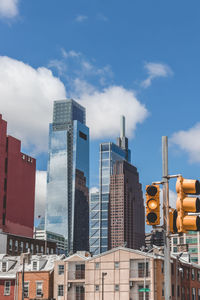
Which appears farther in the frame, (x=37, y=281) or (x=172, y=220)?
(x=37, y=281)

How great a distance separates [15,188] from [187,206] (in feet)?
460

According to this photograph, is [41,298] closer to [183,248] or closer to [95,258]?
[95,258]

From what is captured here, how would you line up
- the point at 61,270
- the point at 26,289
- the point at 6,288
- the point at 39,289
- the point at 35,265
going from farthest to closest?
the point at 35,265 → the point at 6,288 → the point at 61,270 → the point at 26,289 → the point at 39,289

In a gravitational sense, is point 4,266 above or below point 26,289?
above

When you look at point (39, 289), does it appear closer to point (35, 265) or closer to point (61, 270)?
point (35, 265)

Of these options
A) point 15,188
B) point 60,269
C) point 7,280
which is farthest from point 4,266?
point 15,188

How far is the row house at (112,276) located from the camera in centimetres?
8175

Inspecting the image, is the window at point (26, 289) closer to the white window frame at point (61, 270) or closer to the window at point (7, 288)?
the window at point (7, 288)

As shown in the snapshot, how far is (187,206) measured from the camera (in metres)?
13.4

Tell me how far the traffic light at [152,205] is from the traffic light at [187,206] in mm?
807

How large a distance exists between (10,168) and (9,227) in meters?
17.7

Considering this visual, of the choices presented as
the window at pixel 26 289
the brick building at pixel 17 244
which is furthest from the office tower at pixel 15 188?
the window at pixel 26 289

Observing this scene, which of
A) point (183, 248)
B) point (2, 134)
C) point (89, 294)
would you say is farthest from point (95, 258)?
point (2, 134)

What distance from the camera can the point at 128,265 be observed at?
274 ft
